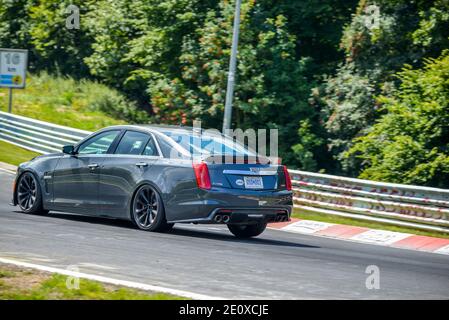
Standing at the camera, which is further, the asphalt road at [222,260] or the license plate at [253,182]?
the license plate at [253,182]

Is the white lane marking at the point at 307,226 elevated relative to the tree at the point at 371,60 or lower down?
lower down

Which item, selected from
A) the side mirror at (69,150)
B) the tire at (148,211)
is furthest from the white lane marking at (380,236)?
the side mirror at (69,150)

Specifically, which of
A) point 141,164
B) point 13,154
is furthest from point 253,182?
point 13,154

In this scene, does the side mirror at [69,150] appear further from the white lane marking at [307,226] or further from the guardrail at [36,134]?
the guardrail at [36,134]

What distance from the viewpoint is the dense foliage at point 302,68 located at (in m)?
25.3

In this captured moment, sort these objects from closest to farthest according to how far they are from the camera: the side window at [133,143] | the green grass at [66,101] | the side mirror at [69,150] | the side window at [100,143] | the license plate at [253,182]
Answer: the license plate at [253,182]
the side window at [133,143]
the side window at [100,143]
the side mirror at [69,150]
the green grass at [66,101]

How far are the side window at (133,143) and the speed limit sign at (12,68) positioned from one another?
1756cm

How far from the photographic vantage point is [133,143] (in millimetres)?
13188

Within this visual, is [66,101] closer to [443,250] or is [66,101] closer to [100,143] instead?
[100,143]

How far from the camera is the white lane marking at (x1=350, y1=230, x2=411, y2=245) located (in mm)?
15238

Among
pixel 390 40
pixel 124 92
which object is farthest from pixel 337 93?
pixel 124 92

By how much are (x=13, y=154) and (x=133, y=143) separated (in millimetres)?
12983

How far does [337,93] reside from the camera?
29.2 m

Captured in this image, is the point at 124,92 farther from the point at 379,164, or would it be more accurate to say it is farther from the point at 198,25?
the point at 379,164
